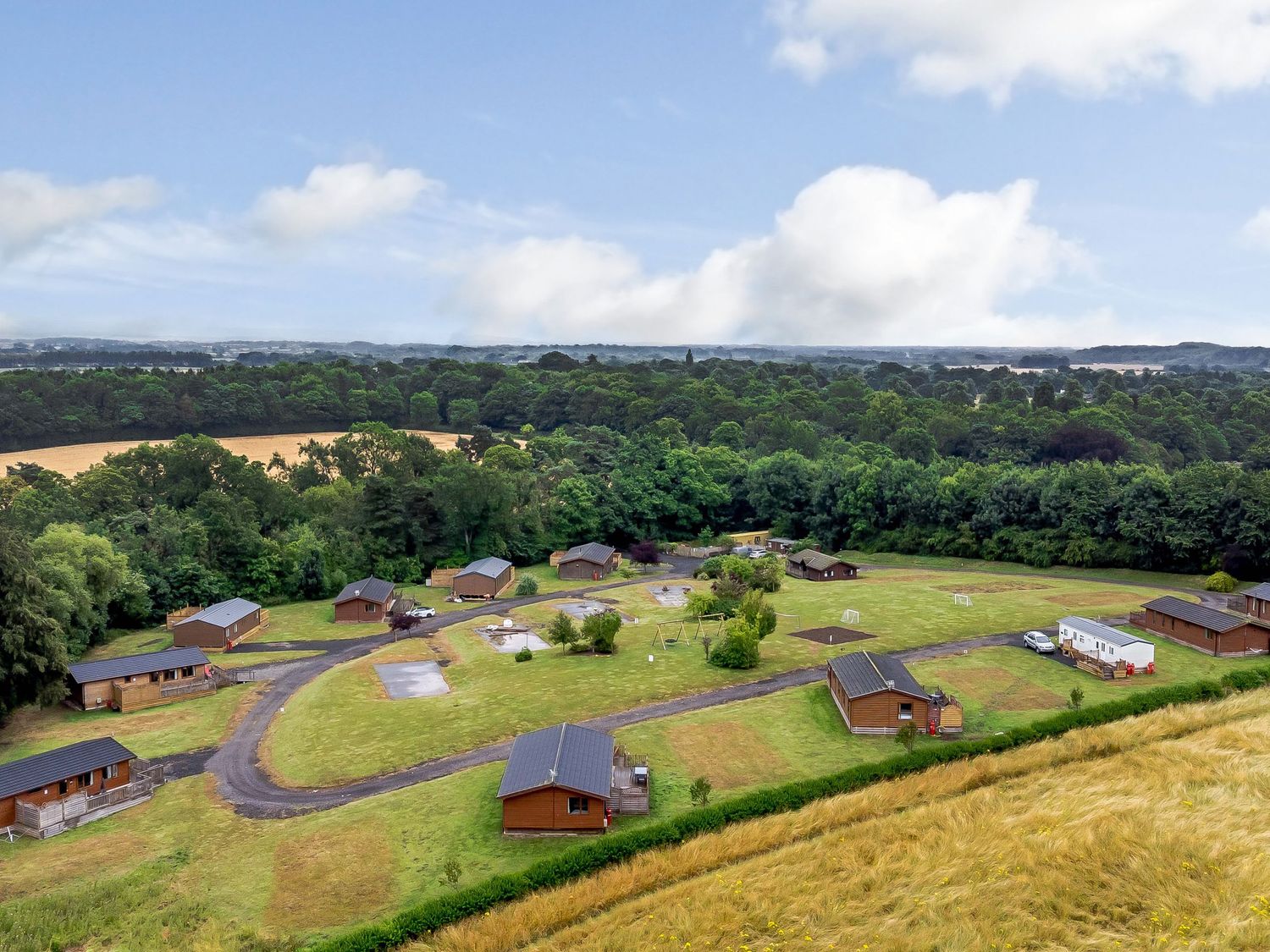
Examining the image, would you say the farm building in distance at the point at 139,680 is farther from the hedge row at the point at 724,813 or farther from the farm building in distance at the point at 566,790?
the hedge row at the point at 724,813

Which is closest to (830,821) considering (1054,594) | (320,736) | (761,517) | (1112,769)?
(1112,769)

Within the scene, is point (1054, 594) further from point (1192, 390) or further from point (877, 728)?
point (1192, 390)

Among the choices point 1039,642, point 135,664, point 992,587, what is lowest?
point 135,664

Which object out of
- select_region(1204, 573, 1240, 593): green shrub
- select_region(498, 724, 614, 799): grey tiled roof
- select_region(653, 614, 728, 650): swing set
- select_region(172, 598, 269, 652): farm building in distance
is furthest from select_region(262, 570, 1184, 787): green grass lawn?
select_region(172, 598, 269, 652): farm building in distance

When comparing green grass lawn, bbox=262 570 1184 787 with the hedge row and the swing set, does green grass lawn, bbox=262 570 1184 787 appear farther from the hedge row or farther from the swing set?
the hedge row

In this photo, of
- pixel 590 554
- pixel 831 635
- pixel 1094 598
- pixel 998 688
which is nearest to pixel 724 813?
pixel 998 688

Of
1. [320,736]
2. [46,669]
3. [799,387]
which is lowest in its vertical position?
[320,736]

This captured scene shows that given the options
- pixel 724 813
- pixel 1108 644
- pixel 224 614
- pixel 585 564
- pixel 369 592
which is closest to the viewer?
pixel 724 813

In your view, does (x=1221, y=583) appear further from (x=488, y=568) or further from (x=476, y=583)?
(x=476, y=583)
